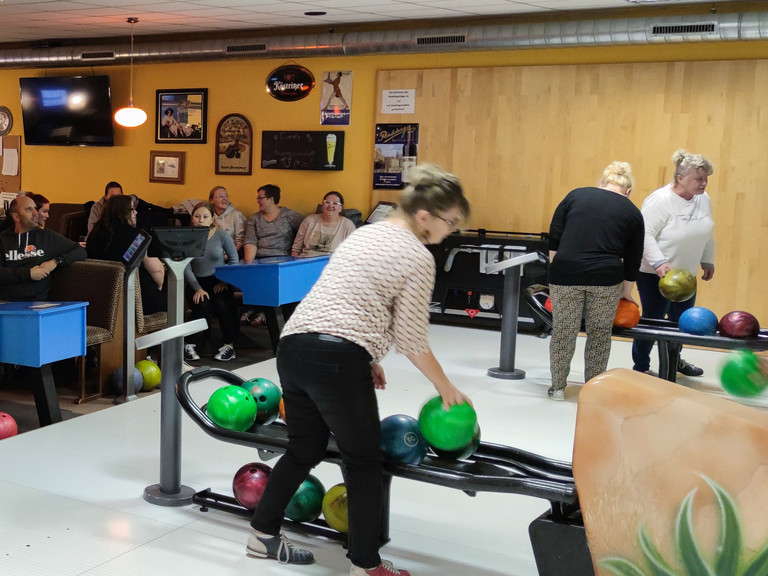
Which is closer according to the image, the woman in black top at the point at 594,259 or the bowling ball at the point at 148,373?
the woman in black top at the point at 594,259

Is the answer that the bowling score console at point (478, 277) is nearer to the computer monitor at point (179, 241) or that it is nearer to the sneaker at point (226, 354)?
the sneaker at point (226, 354)

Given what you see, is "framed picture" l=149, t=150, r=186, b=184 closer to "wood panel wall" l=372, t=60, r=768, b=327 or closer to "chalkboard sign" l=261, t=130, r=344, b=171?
"chalkboard sign" l=261, t=130, r=344, b=171

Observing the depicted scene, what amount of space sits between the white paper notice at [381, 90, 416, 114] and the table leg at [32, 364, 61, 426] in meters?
5.21

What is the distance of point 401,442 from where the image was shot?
9.76ft

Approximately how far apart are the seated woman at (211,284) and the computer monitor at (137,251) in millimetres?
1480

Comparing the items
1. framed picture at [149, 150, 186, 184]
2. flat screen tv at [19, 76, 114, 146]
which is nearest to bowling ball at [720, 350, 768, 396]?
framed picture at [149, 150, 186, 184]

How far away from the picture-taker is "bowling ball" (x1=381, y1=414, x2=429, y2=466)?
9.77 ft

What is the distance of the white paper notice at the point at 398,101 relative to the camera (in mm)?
8969

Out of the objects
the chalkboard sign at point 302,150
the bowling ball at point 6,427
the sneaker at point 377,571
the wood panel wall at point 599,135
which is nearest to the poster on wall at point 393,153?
the wood panel wall at point 599,135

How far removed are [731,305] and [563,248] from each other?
3.34 m

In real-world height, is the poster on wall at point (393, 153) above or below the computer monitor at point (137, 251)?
above

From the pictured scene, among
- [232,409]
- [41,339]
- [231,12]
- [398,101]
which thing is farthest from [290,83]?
[232,409]

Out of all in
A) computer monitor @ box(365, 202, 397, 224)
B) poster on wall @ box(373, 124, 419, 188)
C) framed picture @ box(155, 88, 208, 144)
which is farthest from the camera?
framed picture @ box(155, 88, 208, 144)

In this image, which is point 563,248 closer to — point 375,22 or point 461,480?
point 461,480
